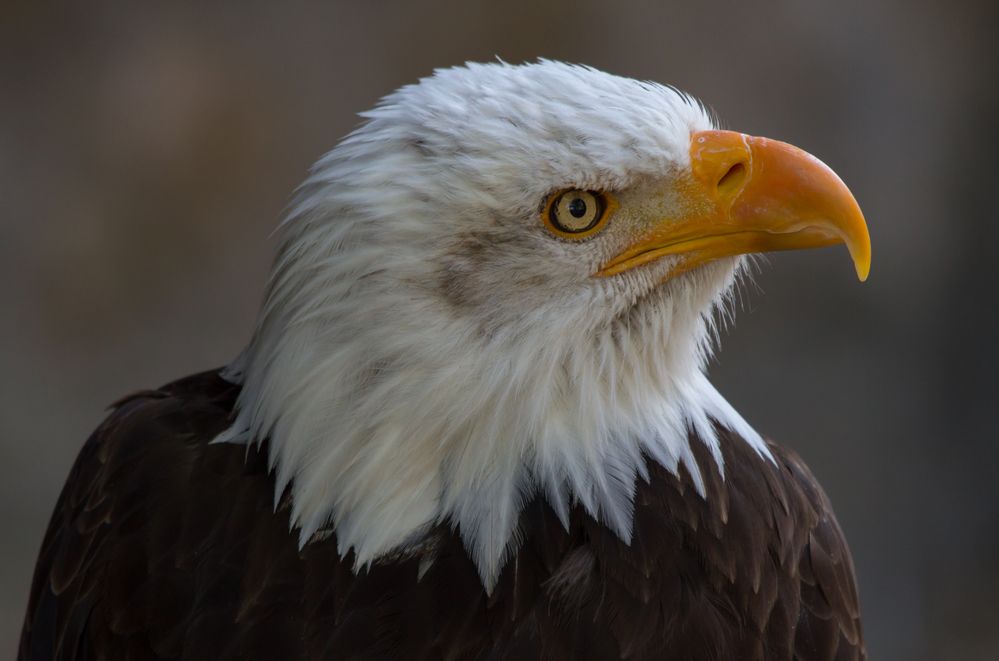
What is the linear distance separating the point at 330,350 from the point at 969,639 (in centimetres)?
497

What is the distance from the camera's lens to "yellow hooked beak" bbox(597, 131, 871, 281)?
2.12 m

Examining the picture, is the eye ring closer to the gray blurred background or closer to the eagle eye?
the eagle eye

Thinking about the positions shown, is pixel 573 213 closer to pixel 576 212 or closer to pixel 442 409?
pixel 576 212

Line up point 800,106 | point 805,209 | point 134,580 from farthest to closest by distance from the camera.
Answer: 1. point 800,106
2. point 134,580
3. point 805,209

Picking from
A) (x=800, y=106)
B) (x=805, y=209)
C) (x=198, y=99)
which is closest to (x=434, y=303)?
(x=805, y=209)

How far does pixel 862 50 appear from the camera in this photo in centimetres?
630

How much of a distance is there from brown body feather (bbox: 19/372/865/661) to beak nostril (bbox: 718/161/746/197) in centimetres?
51

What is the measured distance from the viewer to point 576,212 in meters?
2.12

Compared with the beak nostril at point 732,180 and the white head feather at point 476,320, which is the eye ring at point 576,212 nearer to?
the white head feather at point 476,320

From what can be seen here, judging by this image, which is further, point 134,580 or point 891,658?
point 891,658

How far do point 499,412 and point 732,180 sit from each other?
596 mm

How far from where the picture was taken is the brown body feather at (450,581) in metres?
2.10

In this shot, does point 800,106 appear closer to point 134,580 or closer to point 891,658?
point 891,658

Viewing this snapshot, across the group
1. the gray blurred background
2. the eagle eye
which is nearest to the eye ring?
the eagle eye
